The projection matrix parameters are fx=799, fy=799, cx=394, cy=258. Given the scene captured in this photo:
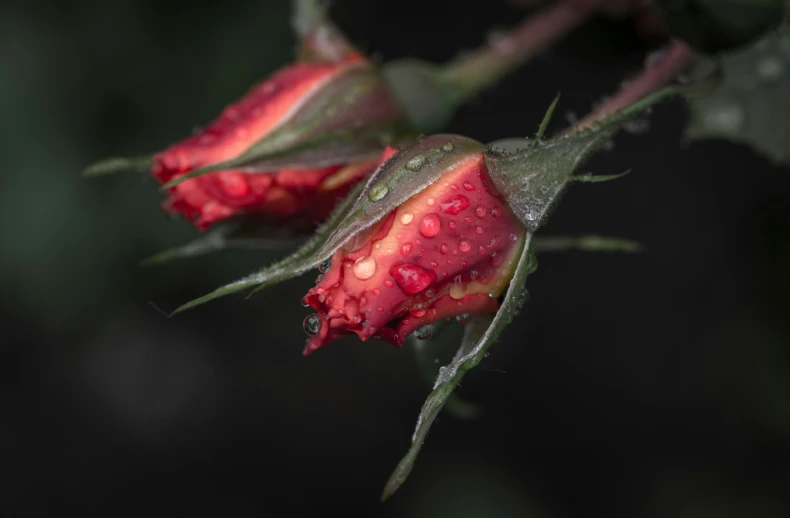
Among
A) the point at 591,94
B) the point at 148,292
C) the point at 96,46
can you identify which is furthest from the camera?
the point at 591,94

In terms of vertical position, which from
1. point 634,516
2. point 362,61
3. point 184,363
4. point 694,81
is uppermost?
point 362,61

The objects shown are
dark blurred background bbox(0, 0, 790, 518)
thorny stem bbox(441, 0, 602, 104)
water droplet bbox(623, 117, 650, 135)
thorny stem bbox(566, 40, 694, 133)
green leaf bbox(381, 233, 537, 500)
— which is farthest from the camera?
dark blurred background bbox(0, 0, 790, 518)

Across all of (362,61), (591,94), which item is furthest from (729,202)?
(362,61)

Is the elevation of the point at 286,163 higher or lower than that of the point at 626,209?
higher

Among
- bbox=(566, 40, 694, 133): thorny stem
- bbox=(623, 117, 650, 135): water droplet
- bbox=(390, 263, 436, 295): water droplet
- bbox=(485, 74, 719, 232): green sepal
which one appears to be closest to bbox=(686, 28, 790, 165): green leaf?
bbox=(566, 40, 694, 133): thorny stem

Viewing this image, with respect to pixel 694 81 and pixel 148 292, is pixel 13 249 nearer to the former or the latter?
pixel 148 292

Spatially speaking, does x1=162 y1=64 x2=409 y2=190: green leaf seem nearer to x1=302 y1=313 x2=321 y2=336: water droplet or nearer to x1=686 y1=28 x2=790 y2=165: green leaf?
x1=302 y1=313 x2=321 y2=336: water droplet

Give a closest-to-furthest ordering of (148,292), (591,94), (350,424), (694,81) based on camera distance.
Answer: (694,81)
(148,292)
(591,94)
(350,424)
